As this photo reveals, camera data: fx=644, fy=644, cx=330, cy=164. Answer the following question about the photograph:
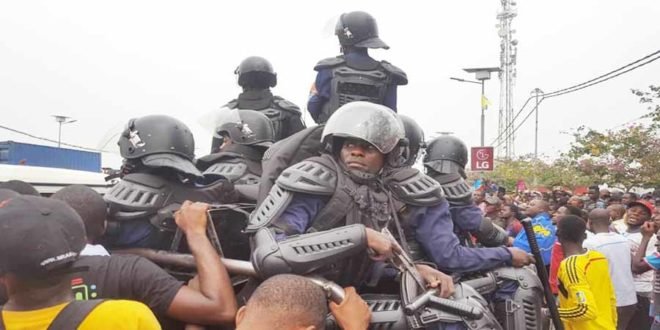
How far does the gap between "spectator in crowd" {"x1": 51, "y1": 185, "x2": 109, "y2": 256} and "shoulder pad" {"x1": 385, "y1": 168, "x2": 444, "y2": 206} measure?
1503 mm

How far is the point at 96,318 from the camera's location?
76.6 inches

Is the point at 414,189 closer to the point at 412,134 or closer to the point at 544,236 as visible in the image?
the point at 412,134

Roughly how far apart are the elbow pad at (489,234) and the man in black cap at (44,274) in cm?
313

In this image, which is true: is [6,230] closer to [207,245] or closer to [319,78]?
[207,245]

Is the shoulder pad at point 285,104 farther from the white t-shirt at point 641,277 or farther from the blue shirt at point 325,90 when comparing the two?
the white t-shirt at point 641,277

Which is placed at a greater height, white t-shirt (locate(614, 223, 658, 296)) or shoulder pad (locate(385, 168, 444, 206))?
shoulder pad (locate(385, 168, 444, 206))

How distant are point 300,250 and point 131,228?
1.04 m

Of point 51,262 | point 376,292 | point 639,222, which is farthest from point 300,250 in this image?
point 639,222

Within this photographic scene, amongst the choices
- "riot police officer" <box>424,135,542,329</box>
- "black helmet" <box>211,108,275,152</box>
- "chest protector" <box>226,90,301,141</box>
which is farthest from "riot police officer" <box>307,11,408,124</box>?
"chest protector" <box>226,90,301,141</box>

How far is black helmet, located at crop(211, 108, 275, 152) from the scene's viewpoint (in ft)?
16.7

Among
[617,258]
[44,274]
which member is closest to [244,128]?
[44,274]

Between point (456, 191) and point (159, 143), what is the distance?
2037 mm

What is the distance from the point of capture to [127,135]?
3.82 metres

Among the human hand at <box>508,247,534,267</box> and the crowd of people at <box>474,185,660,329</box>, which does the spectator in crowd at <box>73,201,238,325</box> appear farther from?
the crowd of people at <box>474,185,660,329</box>
